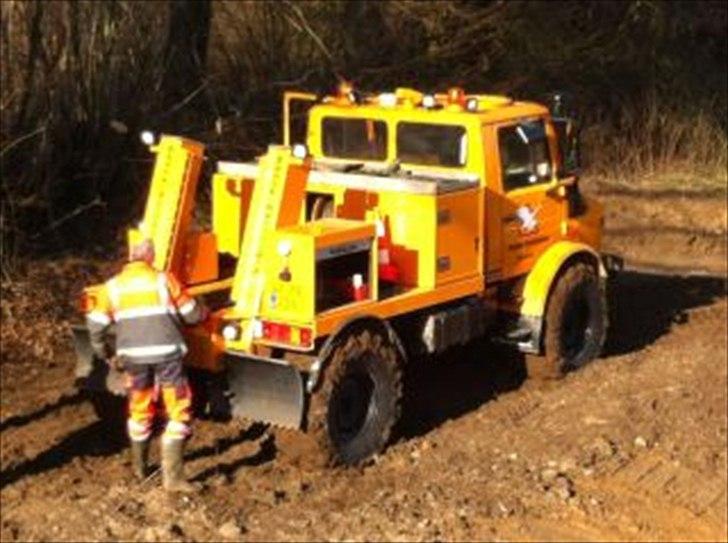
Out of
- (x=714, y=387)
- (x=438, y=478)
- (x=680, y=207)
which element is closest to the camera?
(x=438, y=478)

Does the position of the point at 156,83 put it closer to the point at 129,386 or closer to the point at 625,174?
the point at 129,386

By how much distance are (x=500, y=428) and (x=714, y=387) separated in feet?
7.26

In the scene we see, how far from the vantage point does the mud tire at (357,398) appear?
8.91 meters

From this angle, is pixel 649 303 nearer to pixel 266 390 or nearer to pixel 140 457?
pixel 266 390

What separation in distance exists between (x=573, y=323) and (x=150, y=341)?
4.35 metres

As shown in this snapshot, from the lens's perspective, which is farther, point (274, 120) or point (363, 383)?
point (274, 120)

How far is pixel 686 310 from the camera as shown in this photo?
14406 mm

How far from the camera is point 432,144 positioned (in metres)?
10.7

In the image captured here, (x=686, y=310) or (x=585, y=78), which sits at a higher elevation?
(x=585, y=78)

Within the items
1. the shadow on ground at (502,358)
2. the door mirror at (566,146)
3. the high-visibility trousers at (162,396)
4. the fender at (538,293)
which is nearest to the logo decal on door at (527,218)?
the fender at (538,293)

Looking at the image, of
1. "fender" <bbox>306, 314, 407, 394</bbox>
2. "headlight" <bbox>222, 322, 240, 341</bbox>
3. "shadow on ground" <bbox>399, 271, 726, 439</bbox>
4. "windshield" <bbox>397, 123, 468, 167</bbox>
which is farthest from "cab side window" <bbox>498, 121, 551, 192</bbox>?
"headlight" <bbox>222, 322, 240, 341</bbox>

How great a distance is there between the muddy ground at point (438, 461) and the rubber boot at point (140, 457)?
0.31 feet

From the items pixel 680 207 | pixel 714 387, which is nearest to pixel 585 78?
pixel 680 207

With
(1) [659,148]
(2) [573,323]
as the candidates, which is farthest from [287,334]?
(1) [659,148]
